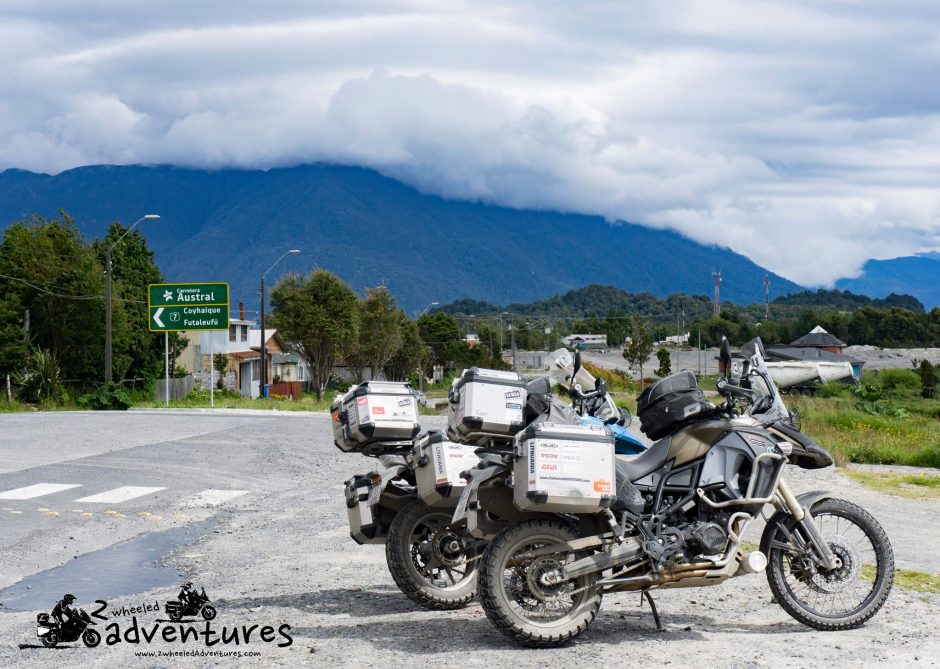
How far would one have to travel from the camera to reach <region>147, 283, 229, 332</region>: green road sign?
150ft

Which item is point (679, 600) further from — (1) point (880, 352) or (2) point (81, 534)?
(1) point (880, 352)

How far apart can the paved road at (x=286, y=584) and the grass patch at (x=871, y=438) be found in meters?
5.01

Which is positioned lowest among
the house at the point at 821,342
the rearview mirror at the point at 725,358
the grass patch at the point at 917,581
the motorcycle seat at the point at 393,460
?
the grass patch at the point at 917,581

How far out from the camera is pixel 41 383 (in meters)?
46.4

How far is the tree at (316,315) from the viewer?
71688 mm

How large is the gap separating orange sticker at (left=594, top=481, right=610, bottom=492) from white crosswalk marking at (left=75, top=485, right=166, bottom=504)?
10022 millimetres

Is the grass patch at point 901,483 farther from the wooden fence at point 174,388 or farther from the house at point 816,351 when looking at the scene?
the house at point 816,351

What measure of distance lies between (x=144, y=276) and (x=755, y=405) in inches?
2447

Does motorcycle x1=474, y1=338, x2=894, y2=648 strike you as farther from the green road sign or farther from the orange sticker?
the green road sign

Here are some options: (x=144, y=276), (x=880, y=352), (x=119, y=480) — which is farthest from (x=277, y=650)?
(x=880, y=352)

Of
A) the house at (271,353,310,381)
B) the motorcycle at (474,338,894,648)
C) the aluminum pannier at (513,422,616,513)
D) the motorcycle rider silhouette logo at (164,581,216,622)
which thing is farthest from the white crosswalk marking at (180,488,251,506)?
the house at (271,353,310,381)

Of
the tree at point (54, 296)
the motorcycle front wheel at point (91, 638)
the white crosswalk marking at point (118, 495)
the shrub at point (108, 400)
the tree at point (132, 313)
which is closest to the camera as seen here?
the motorcycle front wheel at point (91, 638)

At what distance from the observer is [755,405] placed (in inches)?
301

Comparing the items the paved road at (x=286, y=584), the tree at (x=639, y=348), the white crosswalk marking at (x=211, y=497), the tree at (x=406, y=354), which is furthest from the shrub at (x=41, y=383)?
the tree at (x=639, y=348)
